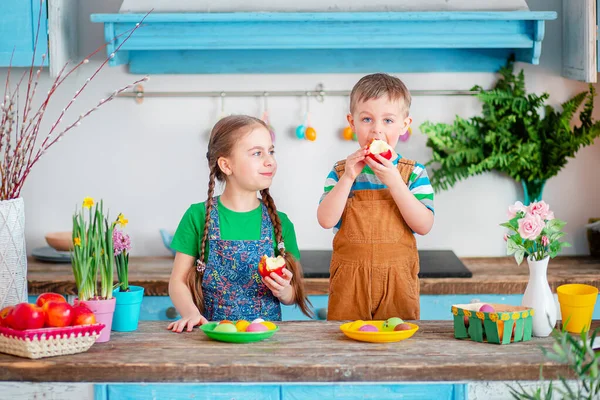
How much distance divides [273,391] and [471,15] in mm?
1849

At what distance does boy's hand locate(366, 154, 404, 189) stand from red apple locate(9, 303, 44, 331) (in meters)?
0.87

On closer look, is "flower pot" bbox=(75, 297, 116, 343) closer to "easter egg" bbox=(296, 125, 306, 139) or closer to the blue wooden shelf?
the blue wooden shelf

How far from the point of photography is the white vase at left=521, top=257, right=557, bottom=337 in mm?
1922

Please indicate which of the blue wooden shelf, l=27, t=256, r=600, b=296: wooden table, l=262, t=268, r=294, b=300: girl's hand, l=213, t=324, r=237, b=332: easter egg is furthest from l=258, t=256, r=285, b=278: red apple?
the blue wooden shelf

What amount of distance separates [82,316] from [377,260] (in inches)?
33.7

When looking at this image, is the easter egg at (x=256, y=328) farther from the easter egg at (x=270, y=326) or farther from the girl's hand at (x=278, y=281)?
the girl's hand at (x=278, y=281)

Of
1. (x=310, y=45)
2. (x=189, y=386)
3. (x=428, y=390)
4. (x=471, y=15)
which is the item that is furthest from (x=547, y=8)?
(x=189, y=386)

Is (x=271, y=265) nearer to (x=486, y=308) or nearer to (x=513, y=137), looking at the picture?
(x=486, y=308)

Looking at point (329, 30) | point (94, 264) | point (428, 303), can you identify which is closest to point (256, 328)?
point (94, 264)

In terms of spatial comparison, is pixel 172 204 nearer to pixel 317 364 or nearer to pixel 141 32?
pixel 141 32

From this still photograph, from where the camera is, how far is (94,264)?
1.96m

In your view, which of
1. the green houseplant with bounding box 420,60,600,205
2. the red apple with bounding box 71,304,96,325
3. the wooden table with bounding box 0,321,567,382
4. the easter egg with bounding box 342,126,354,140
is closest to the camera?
the wooden table with bounding box 0,321,567,382

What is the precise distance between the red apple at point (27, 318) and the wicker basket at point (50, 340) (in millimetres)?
16

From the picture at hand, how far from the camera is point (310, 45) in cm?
309
